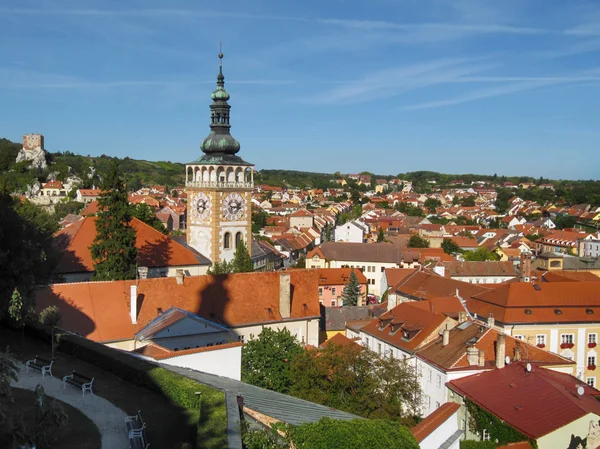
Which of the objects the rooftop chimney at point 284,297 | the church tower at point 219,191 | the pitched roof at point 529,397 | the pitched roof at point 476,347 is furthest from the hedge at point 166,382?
the church tower at point 219,191

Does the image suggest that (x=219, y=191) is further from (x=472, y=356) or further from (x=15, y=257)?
→ (x=15, y=257)

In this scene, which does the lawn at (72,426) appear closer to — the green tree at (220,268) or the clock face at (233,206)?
the green tree at (220,268)

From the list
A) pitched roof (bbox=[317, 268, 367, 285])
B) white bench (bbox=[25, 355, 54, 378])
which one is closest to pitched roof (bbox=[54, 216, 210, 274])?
white bench (bbox=[25, 355, 54, 378])

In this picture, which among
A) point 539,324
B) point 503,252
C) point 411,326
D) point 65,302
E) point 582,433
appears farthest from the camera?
point 503,252

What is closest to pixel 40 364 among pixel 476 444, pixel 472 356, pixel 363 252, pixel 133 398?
pixel 133 398

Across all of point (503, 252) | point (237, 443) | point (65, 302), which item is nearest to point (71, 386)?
point (237, 443)

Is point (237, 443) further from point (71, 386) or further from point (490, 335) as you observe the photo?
point (490, 335)
